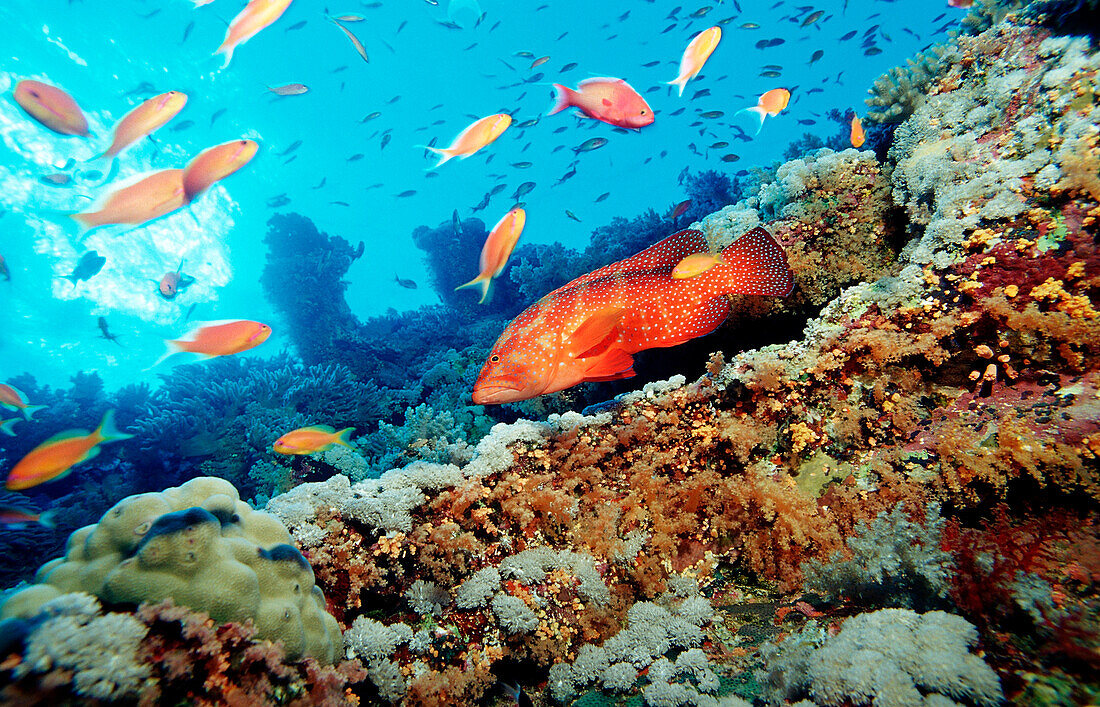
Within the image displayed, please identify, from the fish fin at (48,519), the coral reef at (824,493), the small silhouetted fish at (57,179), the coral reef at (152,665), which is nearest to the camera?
the coral reef at (152,665)

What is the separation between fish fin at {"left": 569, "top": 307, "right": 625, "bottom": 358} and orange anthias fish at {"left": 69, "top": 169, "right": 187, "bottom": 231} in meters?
3.13

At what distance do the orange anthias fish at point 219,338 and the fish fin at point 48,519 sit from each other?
199 inches

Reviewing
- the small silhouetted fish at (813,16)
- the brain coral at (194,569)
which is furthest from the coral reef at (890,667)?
the small silhouetted fish at (813,16)

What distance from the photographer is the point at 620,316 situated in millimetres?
2617

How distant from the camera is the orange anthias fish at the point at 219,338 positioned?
3209 mm

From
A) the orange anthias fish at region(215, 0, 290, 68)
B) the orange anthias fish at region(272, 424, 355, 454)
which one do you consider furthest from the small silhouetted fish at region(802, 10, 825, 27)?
the orange anthias fish at region(272, 424, 355, 454)

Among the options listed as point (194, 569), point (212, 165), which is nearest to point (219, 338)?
point (212, 165)

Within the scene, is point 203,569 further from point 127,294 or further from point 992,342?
point 127,294

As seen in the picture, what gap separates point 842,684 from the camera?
1485 mm

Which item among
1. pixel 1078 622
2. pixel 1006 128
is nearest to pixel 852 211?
pixel 1006 128

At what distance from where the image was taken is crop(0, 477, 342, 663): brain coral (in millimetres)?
1540

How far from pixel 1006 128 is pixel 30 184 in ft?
157

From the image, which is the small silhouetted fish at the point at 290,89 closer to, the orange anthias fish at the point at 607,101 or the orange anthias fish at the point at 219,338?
the orange anthias fish at the point at 219,338

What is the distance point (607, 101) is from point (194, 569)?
4.21m
